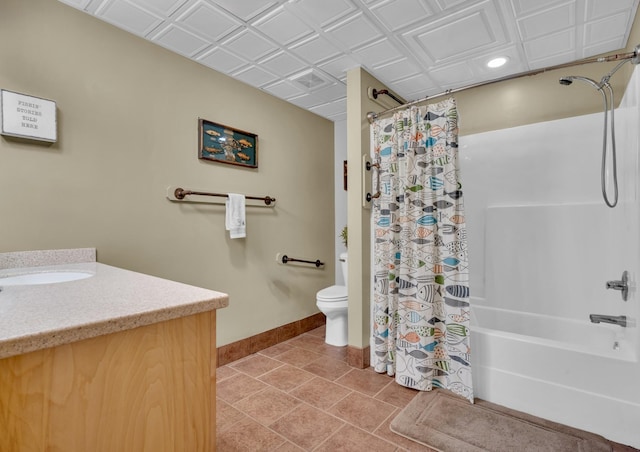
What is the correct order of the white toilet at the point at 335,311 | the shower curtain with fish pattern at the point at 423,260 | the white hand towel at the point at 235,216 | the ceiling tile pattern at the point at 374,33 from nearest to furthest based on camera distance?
the ceiling tile pattern at the point at 374,33
the shower curtain with fish pattern at the point at 423,260
the white hand towel at the point at 235,216
the white toilet at the point at 335,311

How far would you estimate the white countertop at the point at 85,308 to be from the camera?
56 cm

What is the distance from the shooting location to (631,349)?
1.51 m

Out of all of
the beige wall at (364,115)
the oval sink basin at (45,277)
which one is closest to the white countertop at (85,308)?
the oval sink basin at (45,277)

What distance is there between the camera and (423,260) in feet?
6.59

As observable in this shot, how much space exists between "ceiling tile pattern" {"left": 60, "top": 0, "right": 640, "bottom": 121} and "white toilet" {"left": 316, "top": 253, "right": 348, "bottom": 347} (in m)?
1.60

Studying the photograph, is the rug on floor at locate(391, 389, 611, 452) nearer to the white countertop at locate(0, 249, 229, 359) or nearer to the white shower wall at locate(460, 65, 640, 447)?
the white shower wall at locate(460, 65, 640, 447)

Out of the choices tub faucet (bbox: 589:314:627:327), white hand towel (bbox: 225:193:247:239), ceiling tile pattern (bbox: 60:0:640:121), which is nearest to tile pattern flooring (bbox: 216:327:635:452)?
tub faucet (bbox: 589:314:627:327)

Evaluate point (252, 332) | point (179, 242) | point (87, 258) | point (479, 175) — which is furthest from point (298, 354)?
point (479, 175)

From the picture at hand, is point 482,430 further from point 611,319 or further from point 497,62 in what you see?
point 497,62

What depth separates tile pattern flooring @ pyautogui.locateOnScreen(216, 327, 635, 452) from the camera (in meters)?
1.50

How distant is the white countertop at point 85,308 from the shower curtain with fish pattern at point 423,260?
151cm

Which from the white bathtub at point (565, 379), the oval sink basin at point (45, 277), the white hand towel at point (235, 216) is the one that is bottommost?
the white bathtub at point (565, 379)

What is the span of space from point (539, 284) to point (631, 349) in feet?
2.93

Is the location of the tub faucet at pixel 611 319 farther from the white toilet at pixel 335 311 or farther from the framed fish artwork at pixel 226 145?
the framed fish artwork at pixel 226 145
